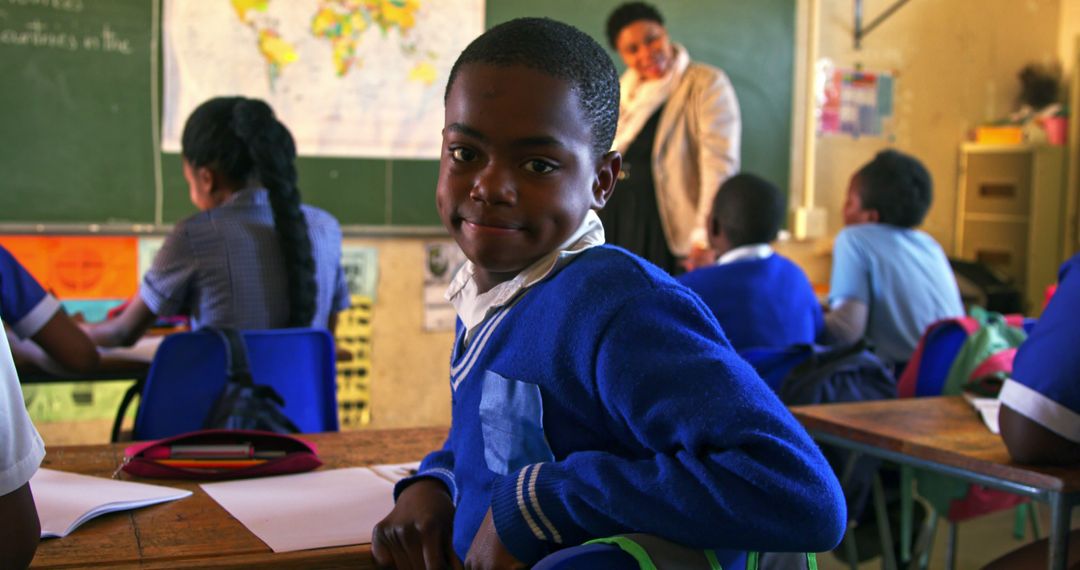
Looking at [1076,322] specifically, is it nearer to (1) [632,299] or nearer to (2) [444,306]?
(1) [632,299]

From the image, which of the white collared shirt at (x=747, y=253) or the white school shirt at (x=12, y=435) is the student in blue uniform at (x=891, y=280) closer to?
the white collared shirt at (x=747, y=253)

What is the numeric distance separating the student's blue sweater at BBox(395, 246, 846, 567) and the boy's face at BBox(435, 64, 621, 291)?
5 centimetres

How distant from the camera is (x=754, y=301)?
2.72 m

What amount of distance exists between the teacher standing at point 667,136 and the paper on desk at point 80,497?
9.78 ft

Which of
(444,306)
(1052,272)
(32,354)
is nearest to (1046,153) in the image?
(1052,272)

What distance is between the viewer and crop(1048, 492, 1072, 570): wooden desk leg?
161 centimetres

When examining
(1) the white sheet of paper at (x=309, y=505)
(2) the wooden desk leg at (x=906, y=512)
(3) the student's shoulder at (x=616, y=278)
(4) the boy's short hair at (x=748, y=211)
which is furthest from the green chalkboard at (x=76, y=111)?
(3) the student's shoulder at (x=616, y=278)

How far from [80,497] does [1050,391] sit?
4.49 feet

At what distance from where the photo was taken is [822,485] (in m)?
0.88

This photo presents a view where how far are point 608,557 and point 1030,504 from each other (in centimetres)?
308

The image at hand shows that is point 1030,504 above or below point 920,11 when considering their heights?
below

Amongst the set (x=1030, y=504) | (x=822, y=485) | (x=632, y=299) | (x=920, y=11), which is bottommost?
(x=1030, y=504)

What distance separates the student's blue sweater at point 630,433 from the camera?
861mm

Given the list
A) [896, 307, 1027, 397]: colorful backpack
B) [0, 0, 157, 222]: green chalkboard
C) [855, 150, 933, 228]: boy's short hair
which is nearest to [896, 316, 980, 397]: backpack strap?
[896, 307, 1027, 397]: colorful backpack
